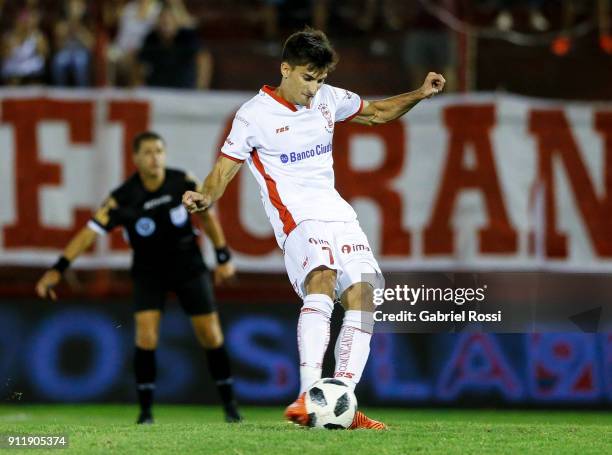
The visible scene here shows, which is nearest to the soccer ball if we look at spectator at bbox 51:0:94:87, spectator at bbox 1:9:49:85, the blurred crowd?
the blurred crowd

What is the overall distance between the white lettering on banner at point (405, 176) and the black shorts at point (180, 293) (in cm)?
244

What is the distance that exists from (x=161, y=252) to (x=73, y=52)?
3297mm

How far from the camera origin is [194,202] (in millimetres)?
6805

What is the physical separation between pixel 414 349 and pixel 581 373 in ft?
4.82

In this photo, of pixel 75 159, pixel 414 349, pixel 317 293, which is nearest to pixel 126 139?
pixel 75 159

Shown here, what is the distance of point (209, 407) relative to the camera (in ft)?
40.9

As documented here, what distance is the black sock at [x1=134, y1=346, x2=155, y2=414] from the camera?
32.7 feet

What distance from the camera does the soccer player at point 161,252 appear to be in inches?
396

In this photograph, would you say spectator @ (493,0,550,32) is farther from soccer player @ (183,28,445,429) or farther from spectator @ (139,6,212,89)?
soccer player @ (183,28,445,429)

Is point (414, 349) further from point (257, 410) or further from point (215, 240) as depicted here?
point (215, 240)

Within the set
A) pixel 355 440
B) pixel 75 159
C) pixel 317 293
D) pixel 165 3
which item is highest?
pixel 165 3

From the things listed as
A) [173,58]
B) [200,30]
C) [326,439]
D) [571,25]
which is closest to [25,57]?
[173,58]

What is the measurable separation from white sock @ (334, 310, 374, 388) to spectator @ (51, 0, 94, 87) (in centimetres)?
628

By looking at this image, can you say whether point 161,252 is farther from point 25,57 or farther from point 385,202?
point 25,57
